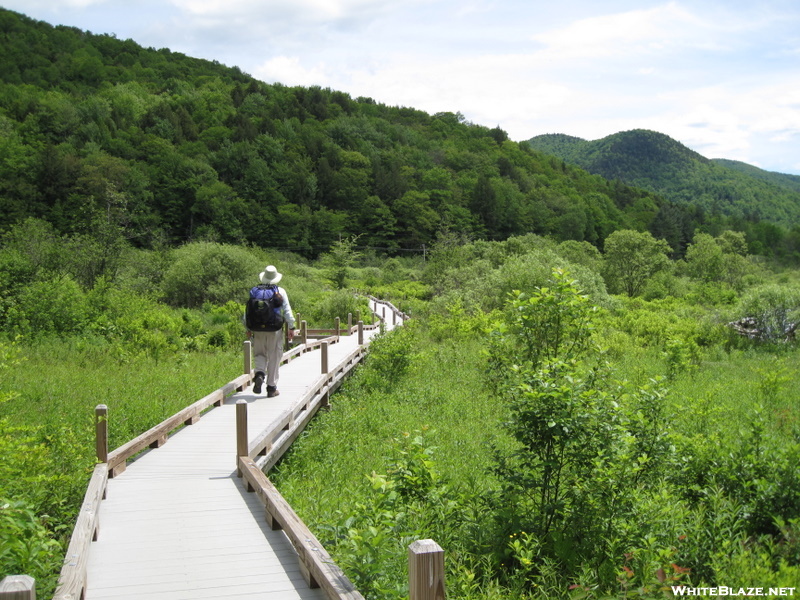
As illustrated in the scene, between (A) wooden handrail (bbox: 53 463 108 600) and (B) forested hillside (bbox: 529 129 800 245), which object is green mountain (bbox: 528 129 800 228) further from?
(A) wooden handrail (bbox: 53 463 108 600)

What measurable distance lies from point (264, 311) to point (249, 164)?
77952 mm

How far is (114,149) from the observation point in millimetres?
76250

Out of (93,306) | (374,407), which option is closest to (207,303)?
(93,306)

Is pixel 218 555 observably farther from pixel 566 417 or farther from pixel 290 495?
pixel 566 417

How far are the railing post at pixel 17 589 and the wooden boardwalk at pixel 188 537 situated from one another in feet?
7.56

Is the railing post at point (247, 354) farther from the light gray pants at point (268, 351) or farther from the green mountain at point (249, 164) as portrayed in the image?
the green mountain at point (249, 164)

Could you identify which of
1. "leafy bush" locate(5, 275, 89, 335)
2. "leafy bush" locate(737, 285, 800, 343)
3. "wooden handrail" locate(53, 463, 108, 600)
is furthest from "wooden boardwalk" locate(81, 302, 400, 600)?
"leafy bush" locate(737, 285, 800, 343)

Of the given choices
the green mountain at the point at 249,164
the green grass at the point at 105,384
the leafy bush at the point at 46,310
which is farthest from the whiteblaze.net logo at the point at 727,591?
the green mountain at the point at 249,164

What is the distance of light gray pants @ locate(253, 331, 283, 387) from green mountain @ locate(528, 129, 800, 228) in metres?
130

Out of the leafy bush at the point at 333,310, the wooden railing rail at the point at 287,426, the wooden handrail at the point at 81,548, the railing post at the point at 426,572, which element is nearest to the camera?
the railing post at the point at 426,572

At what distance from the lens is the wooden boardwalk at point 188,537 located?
16.2 ft

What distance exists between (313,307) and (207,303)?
205 inches

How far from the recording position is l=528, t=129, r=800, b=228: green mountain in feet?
445

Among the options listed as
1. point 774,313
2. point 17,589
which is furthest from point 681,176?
point 17,589
